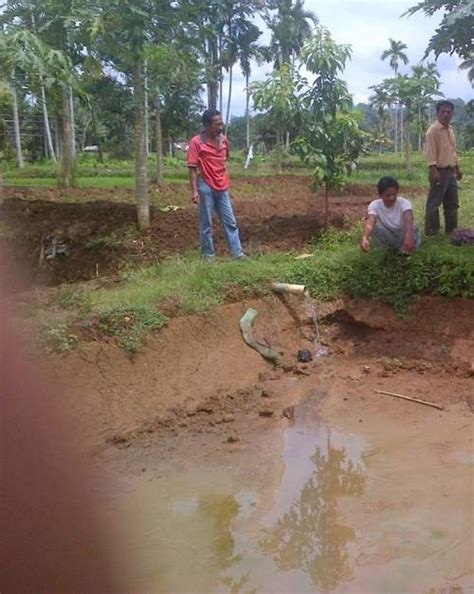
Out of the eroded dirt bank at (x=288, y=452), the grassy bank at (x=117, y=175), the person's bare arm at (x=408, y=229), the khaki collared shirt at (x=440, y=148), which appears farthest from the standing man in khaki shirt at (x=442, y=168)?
the grassy bank at (x=117, y=175)

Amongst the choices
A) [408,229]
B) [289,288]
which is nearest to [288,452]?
[289,288]

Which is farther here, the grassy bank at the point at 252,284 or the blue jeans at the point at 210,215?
the blue jeans at the point at 210,215

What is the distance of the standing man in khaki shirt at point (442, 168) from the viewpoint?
24.0 ft

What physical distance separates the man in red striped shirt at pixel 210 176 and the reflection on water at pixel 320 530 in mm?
3482

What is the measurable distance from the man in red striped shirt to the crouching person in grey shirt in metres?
1.63

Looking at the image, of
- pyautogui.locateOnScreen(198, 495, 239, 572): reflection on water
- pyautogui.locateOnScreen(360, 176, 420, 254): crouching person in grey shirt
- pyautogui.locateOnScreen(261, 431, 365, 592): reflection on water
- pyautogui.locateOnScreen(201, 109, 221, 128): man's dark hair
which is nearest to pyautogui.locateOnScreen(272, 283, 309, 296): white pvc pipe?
pyautogui.locateOnScreen(360, 176, 420, 254): crouching person in grey shirt

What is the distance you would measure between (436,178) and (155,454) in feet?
15.4

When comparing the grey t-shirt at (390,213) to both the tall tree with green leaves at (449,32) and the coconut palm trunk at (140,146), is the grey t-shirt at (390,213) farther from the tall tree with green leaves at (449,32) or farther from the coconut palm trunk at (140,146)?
the coconut palm trunk at (140,146)

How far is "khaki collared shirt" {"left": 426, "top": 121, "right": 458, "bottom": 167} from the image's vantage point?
7414 mm

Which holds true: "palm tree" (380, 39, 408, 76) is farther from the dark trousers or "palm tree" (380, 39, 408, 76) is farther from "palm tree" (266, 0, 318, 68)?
the dark trousers

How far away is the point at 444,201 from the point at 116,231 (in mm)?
4569

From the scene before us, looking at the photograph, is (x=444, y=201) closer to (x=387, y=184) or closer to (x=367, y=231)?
(x=387, y=184)

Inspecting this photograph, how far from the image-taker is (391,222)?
672cm

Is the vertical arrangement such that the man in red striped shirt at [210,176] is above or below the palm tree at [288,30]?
below
